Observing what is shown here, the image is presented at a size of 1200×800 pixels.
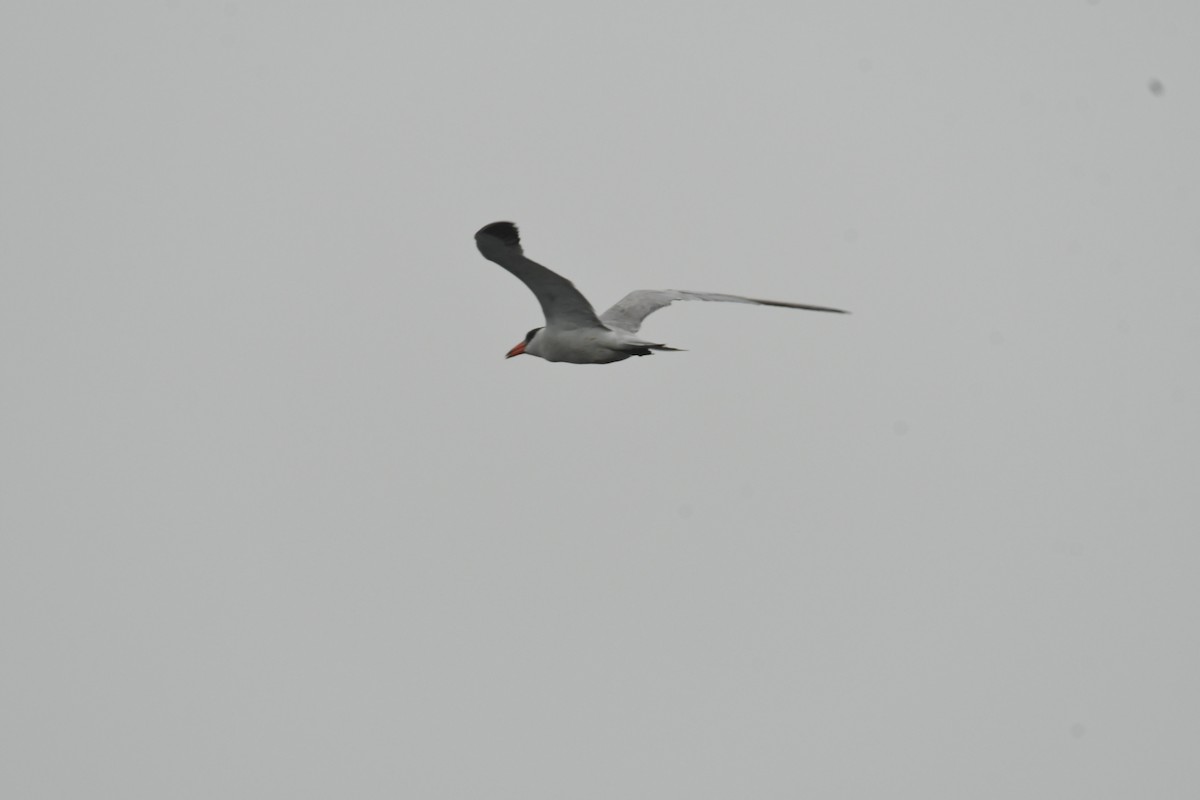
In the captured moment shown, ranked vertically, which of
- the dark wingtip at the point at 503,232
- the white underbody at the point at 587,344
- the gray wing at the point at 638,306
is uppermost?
the dark wingtip at the point at 503,232

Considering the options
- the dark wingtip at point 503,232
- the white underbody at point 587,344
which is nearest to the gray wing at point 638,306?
the white underbody at point 587,344

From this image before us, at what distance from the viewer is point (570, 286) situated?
16266mm

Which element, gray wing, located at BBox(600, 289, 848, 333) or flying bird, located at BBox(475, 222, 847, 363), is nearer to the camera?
flying bird, located at BBox(475, 222, 847, 363)

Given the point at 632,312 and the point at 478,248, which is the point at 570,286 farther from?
the point at 632,312

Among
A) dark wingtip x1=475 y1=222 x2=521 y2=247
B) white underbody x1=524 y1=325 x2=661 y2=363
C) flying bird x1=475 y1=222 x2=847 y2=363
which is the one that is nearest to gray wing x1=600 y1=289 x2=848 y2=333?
flying bird x1=475 y1=222 x2=847 y2=363

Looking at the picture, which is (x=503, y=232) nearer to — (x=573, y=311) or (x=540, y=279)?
(x=540, y=279)

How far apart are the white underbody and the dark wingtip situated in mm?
2059

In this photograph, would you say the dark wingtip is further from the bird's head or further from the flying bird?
the bird's head

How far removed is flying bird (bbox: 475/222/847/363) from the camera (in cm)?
1584

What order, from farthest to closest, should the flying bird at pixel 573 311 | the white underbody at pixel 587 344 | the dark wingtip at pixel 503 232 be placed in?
the white underbody at pixel 587 344 < the flying bird at pixel 573 311 < the dark wingtip at pixel 503 232

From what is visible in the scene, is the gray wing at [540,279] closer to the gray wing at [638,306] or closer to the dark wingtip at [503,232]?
the dark wingtip at [503,232]

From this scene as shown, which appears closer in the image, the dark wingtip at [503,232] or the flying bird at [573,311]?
the dark wingtip at [503,232]

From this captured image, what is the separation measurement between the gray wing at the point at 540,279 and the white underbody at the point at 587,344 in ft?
0.30

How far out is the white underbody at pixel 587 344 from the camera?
17.3m
